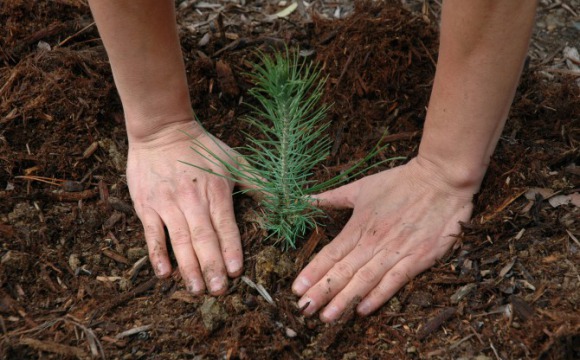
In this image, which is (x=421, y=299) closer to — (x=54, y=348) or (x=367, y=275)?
(x=367, y=275)

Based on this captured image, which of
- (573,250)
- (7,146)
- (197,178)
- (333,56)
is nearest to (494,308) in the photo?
(573,250)

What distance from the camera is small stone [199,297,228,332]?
176 centimetres

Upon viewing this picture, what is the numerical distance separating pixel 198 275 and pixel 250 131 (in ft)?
2.58

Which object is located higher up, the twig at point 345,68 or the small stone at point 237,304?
the twig at point 345,68

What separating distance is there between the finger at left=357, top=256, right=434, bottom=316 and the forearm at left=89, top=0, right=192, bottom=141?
0.98m

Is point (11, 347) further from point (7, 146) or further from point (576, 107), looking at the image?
point (576, 107)

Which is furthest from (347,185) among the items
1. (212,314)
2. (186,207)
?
(212,314)

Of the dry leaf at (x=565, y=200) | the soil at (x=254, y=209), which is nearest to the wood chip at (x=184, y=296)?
the soil at (x=254, y=209)

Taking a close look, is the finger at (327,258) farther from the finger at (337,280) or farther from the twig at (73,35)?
the twig at (73,35)

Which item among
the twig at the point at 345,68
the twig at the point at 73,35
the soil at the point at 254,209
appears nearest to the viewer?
the soil at the point at 254,209

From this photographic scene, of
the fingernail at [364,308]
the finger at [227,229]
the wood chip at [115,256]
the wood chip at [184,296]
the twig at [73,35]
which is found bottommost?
the fingernail at [364,308]

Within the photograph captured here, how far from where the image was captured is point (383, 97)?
244cm

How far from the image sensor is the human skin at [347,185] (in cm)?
177

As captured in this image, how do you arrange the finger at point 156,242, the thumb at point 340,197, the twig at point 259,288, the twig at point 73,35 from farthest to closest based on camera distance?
1. the twig at point 73,35
2. the thumb at point 340,197
3. the finger at point 156,242
4. the twig at point 259,288
